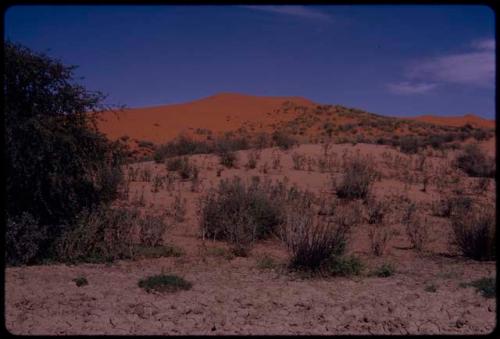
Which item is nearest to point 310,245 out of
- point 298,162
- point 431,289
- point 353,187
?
point 431,289

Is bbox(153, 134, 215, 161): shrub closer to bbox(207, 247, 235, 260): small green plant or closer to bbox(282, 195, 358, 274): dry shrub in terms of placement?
bbox(207, 247, 235, 260): small green plant

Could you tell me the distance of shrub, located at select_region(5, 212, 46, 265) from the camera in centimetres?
894

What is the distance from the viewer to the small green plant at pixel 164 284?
7.73m

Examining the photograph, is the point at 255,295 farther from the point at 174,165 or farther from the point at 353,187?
the point at 174,165

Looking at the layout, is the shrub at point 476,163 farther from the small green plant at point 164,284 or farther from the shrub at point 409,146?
the small green plant at point 164,284

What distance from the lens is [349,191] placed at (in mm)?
16438

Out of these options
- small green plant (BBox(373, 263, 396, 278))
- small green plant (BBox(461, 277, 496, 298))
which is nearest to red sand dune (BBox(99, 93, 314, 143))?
small green plant (BBox(373, 263, 396, 278))

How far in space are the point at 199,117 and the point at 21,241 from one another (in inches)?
2253

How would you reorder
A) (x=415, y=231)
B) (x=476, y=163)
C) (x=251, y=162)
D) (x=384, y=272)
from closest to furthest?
(x=384, y=272) → (x=415, y=231) → (x=251, y=162) → (x=476, y=163)

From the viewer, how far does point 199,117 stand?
65688 millimetres

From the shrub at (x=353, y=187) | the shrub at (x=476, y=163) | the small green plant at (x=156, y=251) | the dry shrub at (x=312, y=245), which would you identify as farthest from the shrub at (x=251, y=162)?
the dry shrub at (x=312, y=245)

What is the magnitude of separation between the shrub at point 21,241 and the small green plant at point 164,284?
2.25 m

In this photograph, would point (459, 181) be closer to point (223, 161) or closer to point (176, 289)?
point (223, 161)


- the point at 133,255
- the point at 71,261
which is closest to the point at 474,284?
the point at 133,255
